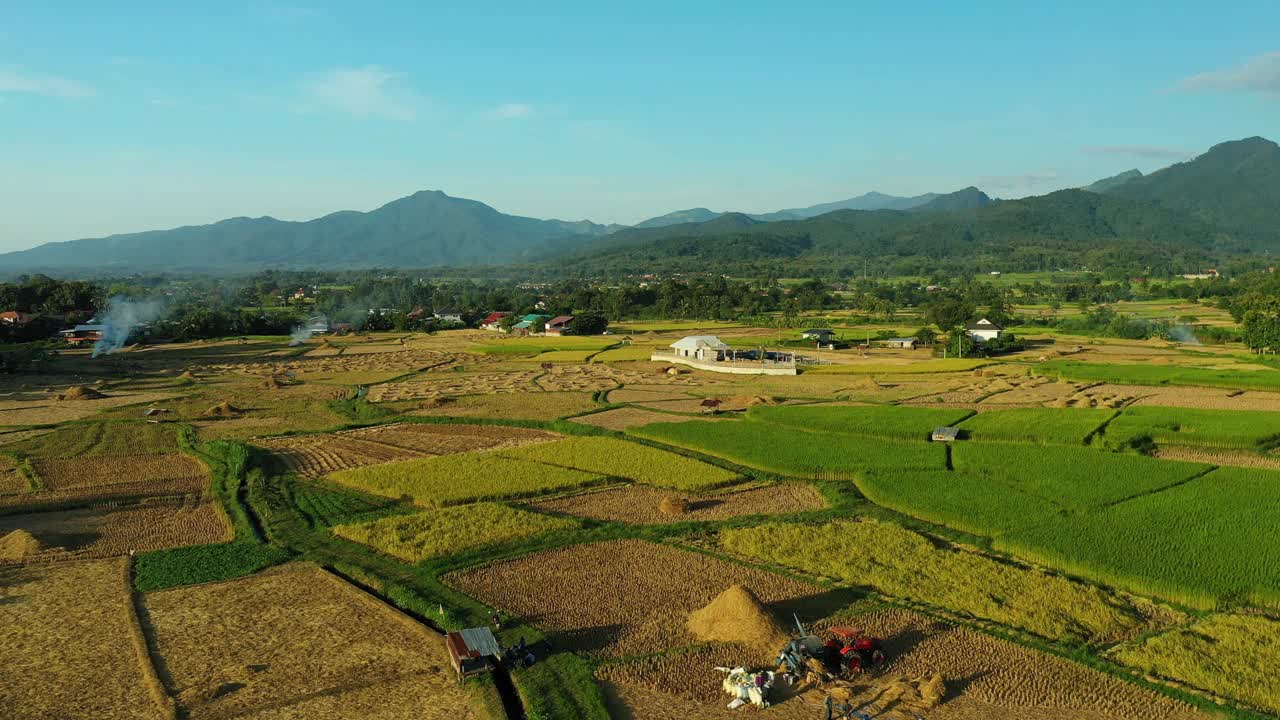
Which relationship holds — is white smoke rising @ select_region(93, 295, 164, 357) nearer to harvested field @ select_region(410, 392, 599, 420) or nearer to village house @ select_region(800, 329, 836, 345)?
harvested field @ select_region(410, 392, 599, 420)

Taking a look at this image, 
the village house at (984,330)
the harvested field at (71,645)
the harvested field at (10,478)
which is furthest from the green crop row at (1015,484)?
the village house at (984,330)

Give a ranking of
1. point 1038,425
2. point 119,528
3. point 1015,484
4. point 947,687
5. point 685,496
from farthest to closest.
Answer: point 1038,425, point 685,496, point 1015,484, point 119,528, point 947,687

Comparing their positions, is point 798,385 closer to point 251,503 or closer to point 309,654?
point 251,503

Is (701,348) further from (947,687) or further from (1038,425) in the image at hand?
(947,687)

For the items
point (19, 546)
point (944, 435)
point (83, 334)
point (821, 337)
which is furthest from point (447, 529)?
point (83, 334)

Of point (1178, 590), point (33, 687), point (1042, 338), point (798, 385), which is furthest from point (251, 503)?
point (1042, 338)

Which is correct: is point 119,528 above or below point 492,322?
above
